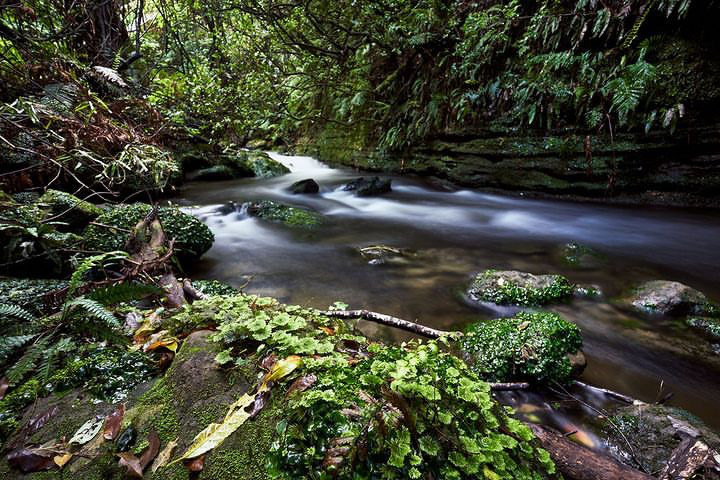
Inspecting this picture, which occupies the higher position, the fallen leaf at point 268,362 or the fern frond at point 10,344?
the fallen leaf at point 268,362

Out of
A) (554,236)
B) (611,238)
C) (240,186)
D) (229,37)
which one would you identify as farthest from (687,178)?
(229,37)

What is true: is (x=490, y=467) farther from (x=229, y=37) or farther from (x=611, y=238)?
(x=229, y=37)

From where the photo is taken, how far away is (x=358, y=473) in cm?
94

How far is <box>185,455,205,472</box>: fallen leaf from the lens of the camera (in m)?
1.07

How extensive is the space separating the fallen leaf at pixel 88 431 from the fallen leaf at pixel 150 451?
0.24 m

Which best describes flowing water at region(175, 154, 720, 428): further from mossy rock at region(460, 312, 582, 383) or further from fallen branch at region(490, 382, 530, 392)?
fallen branch at region(490, 382, 530, 392)

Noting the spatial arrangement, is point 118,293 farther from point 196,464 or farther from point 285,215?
point 285,215

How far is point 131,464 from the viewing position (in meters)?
1.12

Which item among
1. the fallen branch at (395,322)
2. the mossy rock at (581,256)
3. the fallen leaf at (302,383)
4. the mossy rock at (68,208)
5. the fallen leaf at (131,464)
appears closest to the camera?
the fallen leaf at (131,464)

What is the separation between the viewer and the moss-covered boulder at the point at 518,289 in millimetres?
3906

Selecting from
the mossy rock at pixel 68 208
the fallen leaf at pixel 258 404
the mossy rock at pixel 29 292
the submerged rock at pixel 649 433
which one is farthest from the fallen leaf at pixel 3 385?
the mossy rock at pixel 68 208

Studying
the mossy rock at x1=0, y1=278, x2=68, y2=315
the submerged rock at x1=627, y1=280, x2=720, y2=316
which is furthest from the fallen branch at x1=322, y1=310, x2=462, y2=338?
the submerged rock at x1=627, y1=280, x2=720, y2=316

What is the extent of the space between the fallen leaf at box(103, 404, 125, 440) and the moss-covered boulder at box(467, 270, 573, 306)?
3.58 metres

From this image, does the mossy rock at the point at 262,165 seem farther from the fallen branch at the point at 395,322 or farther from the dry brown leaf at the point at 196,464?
the dry brown leaf at the point at 196,464
